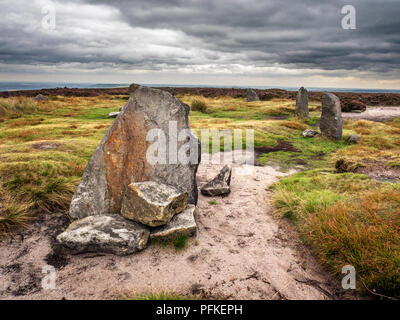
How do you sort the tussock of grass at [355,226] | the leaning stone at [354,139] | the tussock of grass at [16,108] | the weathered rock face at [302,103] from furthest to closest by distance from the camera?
the weathered rock face at [302,103]
the tussock of grass at [16,108]
the leaning stone at [354,139]
the tussock of grass at [355,226]

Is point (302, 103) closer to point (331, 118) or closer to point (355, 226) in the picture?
point (331, 118)

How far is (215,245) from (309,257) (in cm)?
180

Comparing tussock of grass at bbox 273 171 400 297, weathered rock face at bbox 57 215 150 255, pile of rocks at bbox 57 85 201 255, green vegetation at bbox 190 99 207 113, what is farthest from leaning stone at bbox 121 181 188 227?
green vegetation at bbox 190 99 207 113

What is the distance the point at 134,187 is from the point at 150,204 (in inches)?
21.4

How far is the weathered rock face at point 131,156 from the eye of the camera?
18.7 feet

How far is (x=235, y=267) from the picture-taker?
4578 millimetres

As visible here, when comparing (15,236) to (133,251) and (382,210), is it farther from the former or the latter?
(382,210)

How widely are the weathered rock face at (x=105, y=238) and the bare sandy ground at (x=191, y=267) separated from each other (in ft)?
0.48

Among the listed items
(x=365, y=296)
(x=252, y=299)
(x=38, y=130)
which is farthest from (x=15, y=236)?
(x=38, y=130)

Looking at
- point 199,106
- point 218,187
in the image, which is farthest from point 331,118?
point 199,106

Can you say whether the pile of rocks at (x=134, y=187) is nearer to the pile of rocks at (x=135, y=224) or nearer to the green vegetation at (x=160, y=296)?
the pile of rocks at (x=135, y=224)

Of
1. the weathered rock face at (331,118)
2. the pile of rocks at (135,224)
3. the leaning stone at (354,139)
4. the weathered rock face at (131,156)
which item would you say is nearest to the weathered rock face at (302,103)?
the weathered rock face at (331,118)

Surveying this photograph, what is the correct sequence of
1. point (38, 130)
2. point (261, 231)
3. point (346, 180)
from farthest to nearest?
point (38, 130) < point (346, 180) < point (261, 231)

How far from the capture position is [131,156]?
19.2 ft
